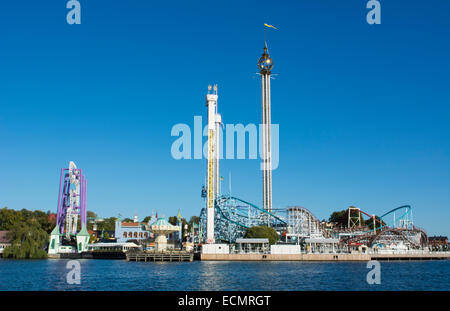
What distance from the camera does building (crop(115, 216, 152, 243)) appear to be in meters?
112

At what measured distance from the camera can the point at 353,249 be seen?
93375 millimetres

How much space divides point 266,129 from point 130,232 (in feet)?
159

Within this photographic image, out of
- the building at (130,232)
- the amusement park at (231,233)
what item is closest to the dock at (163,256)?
the amusement park at (231,233)

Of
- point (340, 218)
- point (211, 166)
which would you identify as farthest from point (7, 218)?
point (340, 218)

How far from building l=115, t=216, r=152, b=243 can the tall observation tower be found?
110 feet

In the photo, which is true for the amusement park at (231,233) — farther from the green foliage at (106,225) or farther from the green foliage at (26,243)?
the green foliage at (106,225)

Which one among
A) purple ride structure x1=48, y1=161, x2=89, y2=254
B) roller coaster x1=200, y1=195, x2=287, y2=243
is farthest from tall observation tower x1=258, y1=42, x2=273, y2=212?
purple ride structure x1=48, y1=161, x2=89, y2=254

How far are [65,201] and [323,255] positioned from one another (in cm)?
6263

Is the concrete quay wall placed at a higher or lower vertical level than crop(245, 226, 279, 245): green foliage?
lower

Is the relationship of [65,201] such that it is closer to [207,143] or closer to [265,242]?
[207,143]

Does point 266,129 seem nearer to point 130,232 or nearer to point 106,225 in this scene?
point 130,232

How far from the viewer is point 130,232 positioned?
11281cm

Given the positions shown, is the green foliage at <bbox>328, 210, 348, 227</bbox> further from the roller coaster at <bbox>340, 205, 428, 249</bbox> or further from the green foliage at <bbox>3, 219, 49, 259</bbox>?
the green foliage at <bbox>3, 219, 49, 259</bbox>
